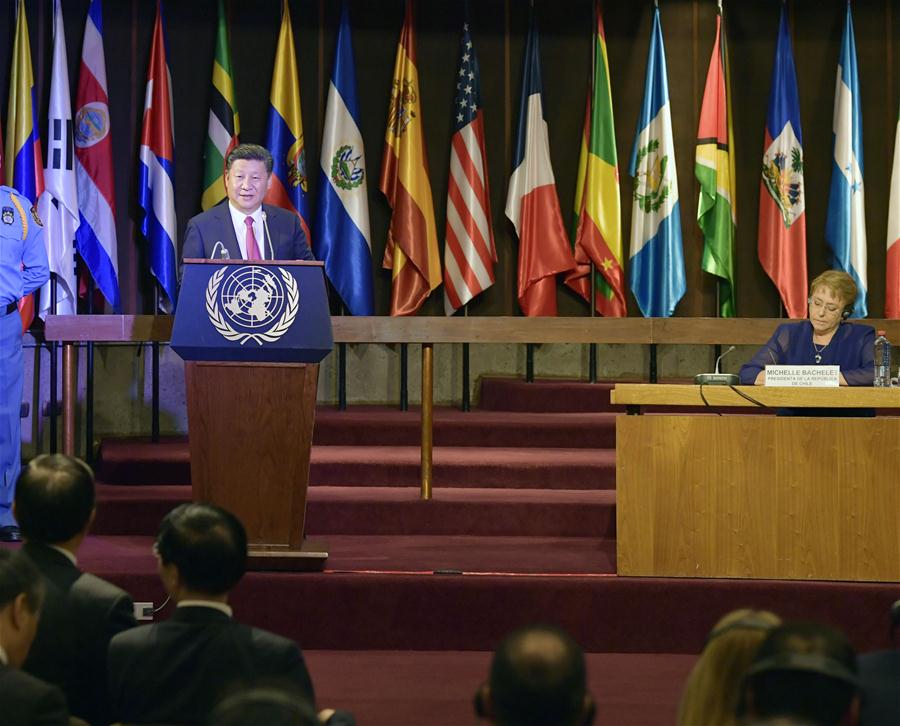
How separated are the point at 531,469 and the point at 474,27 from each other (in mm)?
3531

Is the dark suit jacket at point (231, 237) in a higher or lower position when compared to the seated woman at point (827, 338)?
higher

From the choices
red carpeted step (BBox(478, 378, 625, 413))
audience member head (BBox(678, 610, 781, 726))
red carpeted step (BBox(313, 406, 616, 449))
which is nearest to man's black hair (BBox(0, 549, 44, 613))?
audience member head (BBox(678, 610, 781, 726))

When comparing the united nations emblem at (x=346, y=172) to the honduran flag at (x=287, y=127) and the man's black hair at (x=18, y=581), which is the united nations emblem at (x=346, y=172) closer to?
the honduran flag at (x=287, y=127)

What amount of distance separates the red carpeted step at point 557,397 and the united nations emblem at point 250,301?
11.1 feet

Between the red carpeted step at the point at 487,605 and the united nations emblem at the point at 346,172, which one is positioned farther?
the united nations emblem at the point at 346,172

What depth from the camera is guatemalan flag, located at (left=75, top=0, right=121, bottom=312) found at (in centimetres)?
716

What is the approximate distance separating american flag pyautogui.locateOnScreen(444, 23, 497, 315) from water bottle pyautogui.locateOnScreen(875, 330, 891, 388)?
3.16 meters

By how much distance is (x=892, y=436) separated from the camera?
4188 millimetres

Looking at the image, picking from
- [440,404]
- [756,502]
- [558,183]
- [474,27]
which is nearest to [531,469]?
[756,502]

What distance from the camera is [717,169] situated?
764 cm

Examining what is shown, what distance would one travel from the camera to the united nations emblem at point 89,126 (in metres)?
7.21

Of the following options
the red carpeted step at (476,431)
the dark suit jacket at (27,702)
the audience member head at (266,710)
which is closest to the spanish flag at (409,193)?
the red carpeted step at (476,431)

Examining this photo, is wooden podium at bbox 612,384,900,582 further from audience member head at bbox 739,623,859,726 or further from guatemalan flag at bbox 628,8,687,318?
guatemalan flag at bbox 628,8,687,318

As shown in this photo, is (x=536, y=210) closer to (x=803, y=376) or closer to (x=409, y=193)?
(x=409, y=193)
